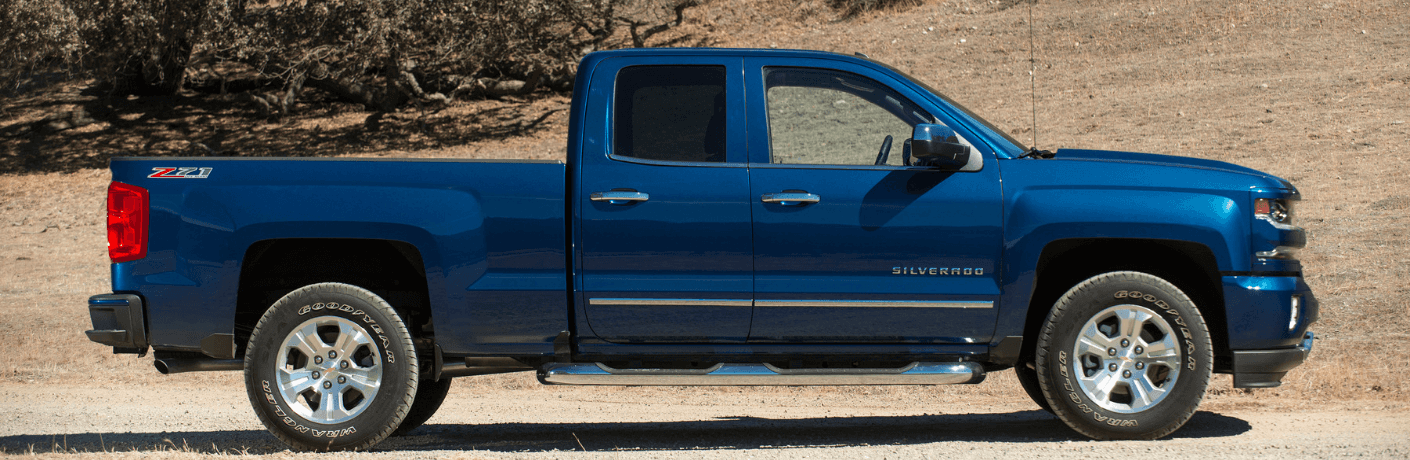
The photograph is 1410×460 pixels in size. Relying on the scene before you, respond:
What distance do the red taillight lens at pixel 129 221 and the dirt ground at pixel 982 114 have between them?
926 millimetres

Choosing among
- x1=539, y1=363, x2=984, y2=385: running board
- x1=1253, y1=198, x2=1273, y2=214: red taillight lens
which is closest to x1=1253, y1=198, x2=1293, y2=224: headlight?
x1=1253, y1=198, x2=1273, y2=214: red taillight lens

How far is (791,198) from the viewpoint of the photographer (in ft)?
16.9

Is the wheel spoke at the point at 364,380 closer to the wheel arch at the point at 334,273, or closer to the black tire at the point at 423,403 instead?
the wheel arch at the point at 334,273

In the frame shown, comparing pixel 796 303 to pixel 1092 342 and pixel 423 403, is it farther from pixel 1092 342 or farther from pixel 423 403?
pixel 423 403

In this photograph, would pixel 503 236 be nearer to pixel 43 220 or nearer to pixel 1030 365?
pixel 1030 365

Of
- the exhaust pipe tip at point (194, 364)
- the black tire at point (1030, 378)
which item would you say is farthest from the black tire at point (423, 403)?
the black tire at point (1030, 378)

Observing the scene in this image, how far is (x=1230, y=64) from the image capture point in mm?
20297

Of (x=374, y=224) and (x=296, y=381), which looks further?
(x=296, y=381)

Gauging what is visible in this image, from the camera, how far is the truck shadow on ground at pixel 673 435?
5.79 m

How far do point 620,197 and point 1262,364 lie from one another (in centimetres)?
295

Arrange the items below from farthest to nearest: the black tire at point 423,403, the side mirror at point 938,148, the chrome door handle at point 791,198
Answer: the black tire at point 423,403
the chrome door handle at point 791,198
the side mirror at point 938,148

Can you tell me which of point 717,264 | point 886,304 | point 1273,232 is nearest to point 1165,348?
point 1273,232

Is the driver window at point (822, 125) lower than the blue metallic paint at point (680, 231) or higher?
lower

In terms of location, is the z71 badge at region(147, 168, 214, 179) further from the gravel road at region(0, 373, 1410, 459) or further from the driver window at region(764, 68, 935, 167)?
the driver window at region(764, 68, 935, 167)
